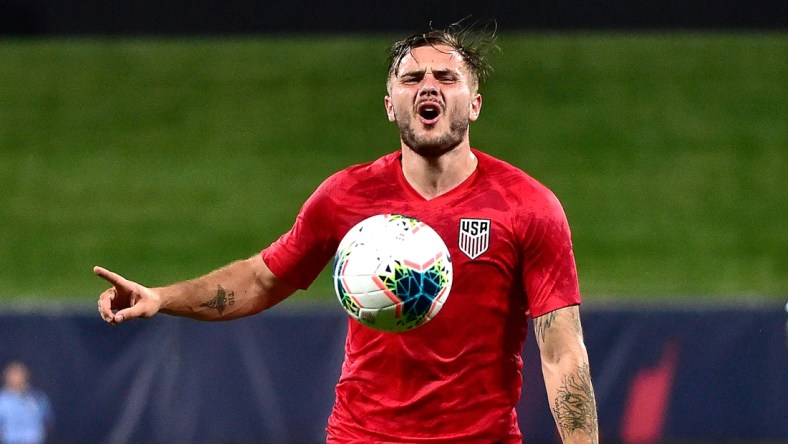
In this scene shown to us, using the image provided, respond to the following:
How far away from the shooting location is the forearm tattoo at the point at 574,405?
203 inches

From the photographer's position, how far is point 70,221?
2080 centimetres

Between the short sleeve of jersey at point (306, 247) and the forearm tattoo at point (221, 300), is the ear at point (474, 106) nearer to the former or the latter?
the short sleeve of jersey at point (306, 247)

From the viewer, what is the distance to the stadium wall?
13.8 m

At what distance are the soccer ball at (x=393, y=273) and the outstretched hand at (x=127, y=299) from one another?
2.62 ft

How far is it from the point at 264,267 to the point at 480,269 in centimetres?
108

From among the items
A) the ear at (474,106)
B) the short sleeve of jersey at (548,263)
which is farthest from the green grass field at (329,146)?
the short sleeve of jersey at (548,263)

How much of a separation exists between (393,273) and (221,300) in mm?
1132

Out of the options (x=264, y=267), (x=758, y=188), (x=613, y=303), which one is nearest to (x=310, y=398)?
(x=613, y=303)

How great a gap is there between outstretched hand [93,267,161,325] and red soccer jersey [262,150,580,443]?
2.75 ft

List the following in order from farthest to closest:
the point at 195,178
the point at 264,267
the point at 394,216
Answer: the point at 195,178 < the point at 264,267 < the point at 394,216

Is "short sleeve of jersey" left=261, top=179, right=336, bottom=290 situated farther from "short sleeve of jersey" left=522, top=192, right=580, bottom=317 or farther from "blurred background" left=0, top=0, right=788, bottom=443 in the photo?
"blurred background" left=0, top=0, right=788, bottom=443

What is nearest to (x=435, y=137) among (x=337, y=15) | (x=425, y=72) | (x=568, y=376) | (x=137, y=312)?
(x=425, y=72)

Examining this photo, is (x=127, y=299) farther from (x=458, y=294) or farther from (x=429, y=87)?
(x=429, y=87)

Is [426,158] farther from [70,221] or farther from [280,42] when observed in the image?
[280,42]
